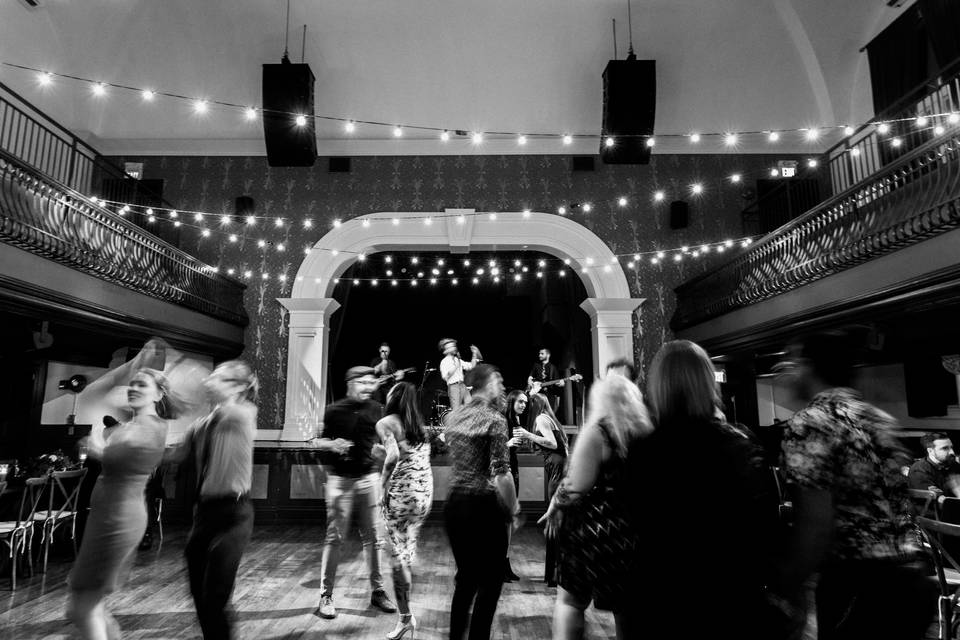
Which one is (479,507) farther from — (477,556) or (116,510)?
(116,510)

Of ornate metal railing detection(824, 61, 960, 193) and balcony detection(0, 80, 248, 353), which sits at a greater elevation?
ornate metal railing detection(824, 61, 960, 193)

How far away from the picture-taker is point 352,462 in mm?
3248

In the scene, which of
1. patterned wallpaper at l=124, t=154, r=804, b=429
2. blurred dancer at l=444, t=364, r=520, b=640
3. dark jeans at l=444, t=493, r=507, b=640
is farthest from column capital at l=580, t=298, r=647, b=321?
dark jeans at l=444, t=493, r=507, b=640

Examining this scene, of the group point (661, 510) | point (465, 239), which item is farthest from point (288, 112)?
point (661, 510)

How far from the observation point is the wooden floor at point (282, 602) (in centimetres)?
324

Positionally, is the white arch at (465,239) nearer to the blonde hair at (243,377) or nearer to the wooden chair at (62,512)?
the wooden chair at (62,512)

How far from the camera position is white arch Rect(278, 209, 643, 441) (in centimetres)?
829

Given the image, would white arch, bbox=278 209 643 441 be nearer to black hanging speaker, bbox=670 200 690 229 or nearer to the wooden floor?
black hanging speaker, bbox=670 200 690 229

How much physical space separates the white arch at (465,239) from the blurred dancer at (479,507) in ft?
20.6

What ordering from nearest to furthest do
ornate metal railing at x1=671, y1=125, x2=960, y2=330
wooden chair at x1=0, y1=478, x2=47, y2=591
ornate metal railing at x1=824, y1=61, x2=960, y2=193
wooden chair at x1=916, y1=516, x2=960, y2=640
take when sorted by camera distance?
wooden chair at x1=916, y1=516, x2=960, y2=640 → ornate metal railing at x1=671, y1=125, x2=960, y2=330 → wooden chair at x1=0, y1=478, x2=47, y2=591 → ornate metal railing at x1=824, y1=61, x2=960, y2=193

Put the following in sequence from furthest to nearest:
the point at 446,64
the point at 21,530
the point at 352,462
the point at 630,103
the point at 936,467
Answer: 1. the point at 446,64
2. the point at 630,103
3. the point at 21,530
4. the point at 936,467
5. the point at 352,462

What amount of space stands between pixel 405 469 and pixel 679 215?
670cm

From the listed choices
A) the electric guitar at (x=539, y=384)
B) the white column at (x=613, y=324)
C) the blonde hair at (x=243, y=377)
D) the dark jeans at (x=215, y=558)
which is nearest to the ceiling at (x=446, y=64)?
the white column at (x=613, y=324)

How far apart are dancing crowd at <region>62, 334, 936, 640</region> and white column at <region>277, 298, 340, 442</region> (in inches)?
227
